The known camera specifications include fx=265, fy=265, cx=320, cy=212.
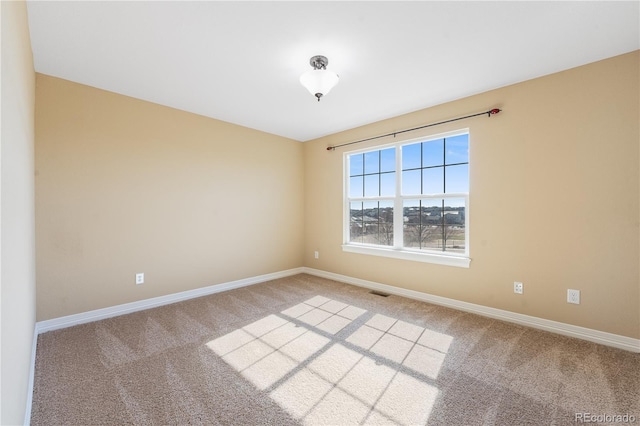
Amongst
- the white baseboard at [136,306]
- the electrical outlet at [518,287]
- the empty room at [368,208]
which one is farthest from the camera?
the electrical outlet at [518,287]

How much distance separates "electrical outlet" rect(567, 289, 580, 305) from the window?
89cm

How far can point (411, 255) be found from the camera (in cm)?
358

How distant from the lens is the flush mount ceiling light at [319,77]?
Answer: 227cm

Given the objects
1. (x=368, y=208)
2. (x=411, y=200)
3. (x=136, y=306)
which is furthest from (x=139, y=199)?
(x=411, y=200)

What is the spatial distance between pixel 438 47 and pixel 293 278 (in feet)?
12.3

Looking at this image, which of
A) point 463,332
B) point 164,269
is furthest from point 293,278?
point 463,332

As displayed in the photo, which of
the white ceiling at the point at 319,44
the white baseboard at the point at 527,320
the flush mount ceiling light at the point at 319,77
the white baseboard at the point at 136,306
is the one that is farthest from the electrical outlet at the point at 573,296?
the white baseboard at the point at 136,306

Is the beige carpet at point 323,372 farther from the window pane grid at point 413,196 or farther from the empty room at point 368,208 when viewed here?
the window pane grid at point 413,196

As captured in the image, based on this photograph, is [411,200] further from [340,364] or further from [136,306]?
[136,306]

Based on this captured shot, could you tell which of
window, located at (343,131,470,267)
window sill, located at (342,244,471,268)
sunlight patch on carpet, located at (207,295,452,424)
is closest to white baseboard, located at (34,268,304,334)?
sunlight patch on carpet, located at (207,295,452,424)

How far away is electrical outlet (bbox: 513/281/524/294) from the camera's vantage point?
2.77m

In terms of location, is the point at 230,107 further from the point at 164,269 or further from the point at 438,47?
the point at 438,47

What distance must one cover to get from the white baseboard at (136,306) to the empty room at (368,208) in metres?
0.02

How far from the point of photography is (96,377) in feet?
6.23
